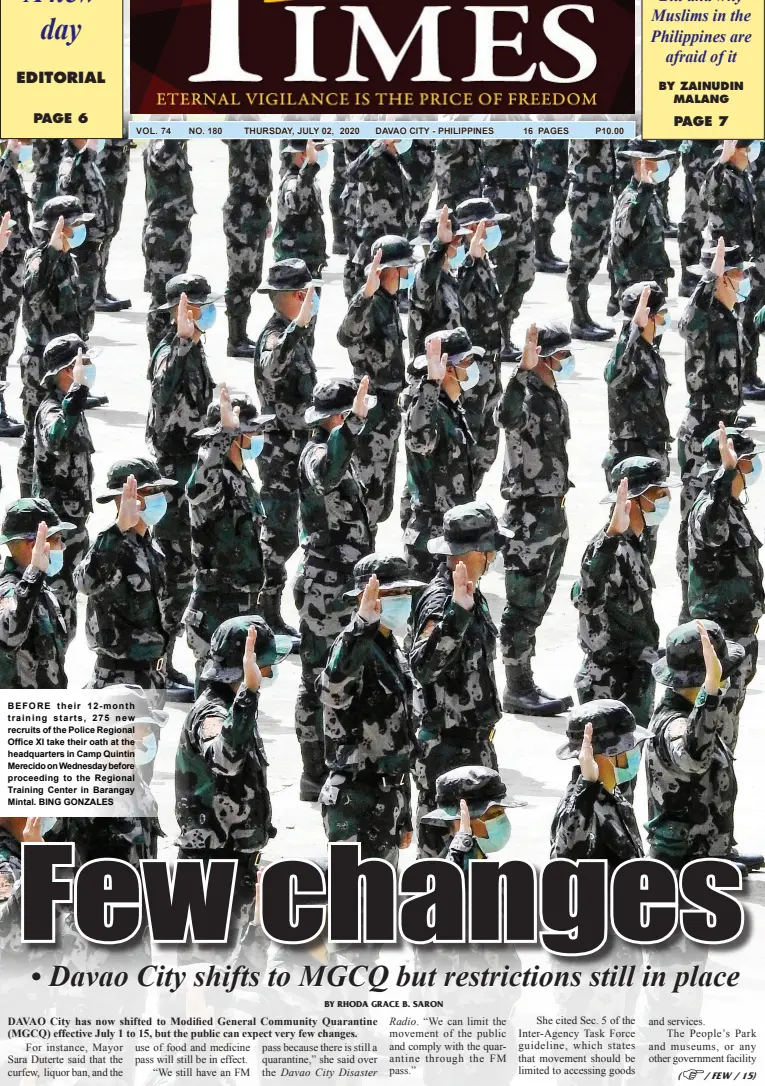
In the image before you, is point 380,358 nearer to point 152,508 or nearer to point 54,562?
point 152,508

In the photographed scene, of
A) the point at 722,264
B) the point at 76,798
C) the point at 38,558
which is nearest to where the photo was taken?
the point at 76,798

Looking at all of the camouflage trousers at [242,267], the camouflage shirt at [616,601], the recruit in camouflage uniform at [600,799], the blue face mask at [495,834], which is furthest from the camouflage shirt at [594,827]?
the camouflage trousers at [242,267]

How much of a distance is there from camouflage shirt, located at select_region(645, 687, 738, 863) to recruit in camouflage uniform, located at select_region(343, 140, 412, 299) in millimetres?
8787

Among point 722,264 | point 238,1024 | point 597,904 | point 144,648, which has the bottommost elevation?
point 238,1024

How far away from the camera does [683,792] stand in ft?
29.8

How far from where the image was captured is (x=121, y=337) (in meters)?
19.1

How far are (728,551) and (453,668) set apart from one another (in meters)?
1.98

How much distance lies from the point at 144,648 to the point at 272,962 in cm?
238

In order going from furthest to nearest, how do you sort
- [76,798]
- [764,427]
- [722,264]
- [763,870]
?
[764,427] → [722,264] → [763,870] → [76,798]

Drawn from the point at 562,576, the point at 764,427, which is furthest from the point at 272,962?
the point at 764,427

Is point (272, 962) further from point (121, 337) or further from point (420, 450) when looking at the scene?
point (121, 337)

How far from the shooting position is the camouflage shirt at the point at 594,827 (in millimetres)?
8484

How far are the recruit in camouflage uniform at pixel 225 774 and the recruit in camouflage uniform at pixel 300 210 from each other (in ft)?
29.7

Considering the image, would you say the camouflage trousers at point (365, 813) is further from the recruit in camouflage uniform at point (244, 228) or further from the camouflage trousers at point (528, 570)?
the recruit in camouflage uniform at point (244, 228)
